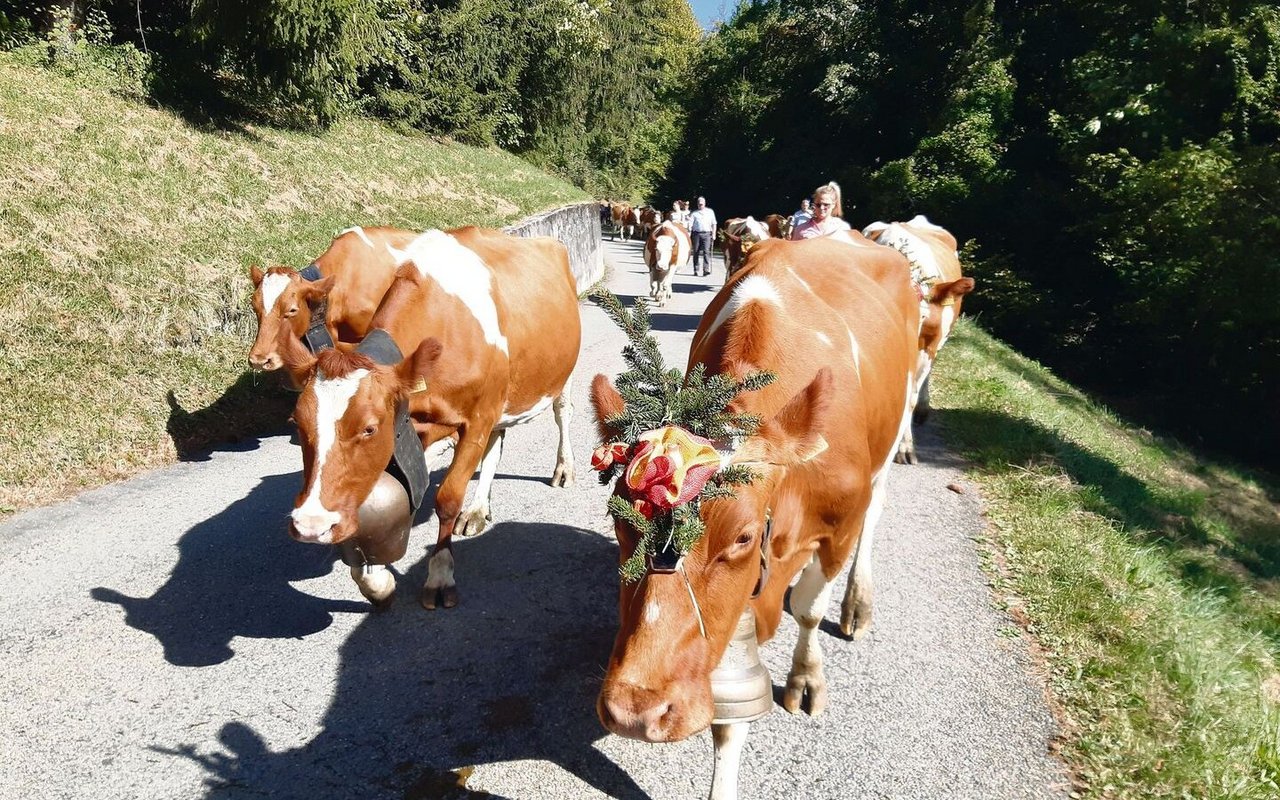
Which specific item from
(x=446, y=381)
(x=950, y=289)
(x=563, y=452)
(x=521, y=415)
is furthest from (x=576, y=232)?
(x=446, y=381)

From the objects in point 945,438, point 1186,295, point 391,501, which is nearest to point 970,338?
point 1186,295

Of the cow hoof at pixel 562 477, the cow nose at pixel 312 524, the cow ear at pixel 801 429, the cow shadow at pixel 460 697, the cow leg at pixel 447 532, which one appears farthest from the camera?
the cow hoof at pixel 562 477

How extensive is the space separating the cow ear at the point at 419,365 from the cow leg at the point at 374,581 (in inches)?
37.4

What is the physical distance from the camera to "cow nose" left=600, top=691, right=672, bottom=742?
1.96m

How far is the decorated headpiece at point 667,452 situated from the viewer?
2.07 metres

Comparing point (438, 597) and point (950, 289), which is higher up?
point (950, 289)

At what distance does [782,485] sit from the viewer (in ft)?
8.26

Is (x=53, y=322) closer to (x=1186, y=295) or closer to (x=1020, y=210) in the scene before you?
(x=1186, y=295)

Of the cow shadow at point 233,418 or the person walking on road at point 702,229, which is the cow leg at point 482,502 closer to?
the cow shadow at point 233,418

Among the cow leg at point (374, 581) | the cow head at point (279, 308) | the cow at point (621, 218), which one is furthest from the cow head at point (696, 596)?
the cow at point (621, 218)

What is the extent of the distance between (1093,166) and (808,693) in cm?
1784

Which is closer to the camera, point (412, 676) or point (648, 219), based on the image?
point (412, 676)

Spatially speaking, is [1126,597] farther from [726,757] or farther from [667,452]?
[667,452]

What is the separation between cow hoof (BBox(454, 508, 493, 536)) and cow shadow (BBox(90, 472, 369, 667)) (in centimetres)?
77
